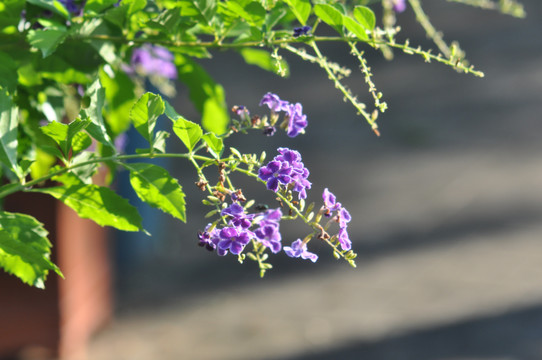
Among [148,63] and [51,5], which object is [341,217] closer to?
[51,5]

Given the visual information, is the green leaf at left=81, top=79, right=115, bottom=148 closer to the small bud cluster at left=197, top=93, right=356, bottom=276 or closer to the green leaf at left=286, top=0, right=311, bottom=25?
the small bud cluster at left=197, top=93, right=356, bottom=276

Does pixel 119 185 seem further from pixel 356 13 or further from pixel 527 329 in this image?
pixel 356 13

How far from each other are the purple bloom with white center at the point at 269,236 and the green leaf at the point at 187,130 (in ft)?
0.34

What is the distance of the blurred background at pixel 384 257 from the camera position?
3.17m

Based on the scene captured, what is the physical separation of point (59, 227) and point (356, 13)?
213 centimetres

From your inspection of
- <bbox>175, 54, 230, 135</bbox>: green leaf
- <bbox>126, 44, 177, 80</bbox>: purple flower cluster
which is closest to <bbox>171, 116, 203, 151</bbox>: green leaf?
<bbox>175, 54, 230, 135</bbox>: green leaf

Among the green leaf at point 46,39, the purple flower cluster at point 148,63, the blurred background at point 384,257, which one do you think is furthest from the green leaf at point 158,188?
the blurred background at point 384,257

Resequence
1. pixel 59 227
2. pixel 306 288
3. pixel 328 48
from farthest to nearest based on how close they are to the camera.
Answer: pixel 328 48, pixel 306 288, pixel 59 227

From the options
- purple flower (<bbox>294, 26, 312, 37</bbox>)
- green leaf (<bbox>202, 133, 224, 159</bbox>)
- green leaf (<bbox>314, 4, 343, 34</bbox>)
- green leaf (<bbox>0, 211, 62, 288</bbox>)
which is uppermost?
purple flower (<bbox>294, 26, 312, 37</bbox>)

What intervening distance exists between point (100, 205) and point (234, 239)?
0.47 ft

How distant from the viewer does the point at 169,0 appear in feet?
2.46

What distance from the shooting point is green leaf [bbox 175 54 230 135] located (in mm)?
895

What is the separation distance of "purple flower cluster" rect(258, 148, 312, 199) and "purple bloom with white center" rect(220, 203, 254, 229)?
0.03 metres

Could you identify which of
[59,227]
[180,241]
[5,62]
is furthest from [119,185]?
[5,62]
